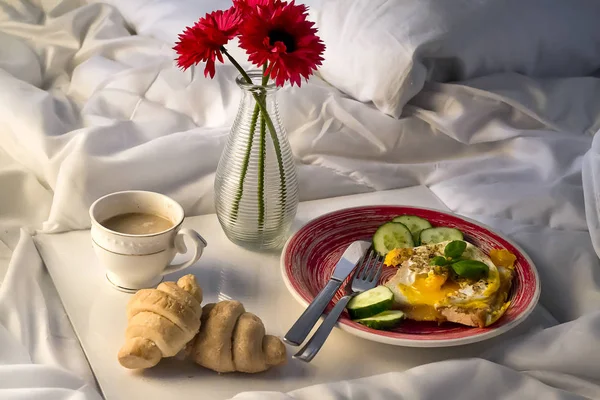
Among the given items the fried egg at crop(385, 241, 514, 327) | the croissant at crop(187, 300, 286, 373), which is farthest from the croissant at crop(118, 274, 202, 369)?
the fried egg at crop(385, 241, 514, 327)

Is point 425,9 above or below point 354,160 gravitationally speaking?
above

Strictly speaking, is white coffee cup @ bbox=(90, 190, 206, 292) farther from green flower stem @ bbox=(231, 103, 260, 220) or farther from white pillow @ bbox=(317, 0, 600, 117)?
white pillow @ bbox=(317, 0, 600, 117)

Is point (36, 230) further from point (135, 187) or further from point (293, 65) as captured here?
point (293, 65)

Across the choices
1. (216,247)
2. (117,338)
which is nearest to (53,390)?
(117,338)

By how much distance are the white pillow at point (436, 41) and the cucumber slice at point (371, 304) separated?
0.46 meters

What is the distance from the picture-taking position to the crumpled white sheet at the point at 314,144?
942 mm

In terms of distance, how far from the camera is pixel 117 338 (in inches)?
31.1

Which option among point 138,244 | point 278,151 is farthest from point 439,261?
point 138,244

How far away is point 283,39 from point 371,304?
0.30m

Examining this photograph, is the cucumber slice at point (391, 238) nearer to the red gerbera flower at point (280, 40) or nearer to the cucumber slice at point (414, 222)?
the cucumber slice at point (414, 222)

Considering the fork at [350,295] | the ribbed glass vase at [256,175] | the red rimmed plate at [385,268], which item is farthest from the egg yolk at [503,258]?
the ribbed glass vase at [256,175]

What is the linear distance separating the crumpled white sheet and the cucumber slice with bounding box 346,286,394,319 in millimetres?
150

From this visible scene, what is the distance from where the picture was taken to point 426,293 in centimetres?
82

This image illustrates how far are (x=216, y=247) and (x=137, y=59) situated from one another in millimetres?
570
